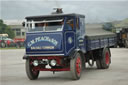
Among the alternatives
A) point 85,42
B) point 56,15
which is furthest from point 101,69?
point 56,15

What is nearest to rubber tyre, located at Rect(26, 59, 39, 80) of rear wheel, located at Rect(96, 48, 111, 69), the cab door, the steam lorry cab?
the steam lorry cab

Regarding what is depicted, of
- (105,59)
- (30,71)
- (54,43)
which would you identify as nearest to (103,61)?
(105,59)

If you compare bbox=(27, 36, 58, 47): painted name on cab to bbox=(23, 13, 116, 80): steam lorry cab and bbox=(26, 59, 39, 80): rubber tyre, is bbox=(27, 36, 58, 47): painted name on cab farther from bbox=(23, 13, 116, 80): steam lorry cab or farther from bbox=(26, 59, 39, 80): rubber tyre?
bbox=(26, 59, 39, 80): rubber tyre

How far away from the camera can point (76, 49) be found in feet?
34.1

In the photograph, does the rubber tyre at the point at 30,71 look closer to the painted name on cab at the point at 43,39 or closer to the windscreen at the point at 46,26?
the painted name on cab at the point at 43,39

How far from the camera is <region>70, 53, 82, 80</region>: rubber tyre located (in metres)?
9.93

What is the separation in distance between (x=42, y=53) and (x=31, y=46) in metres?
0.46

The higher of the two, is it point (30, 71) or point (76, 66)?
point (76, 66)

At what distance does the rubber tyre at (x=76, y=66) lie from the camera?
9.93 meters

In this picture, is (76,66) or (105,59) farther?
(105,59)

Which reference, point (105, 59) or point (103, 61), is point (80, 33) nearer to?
point (103, 61)

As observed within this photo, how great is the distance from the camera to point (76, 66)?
400 inches

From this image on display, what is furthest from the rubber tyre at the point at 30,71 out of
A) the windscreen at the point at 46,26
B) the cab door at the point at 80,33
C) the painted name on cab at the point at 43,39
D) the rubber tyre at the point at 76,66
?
the cab door at the point at 80,33

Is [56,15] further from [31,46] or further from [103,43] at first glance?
[103,43]
